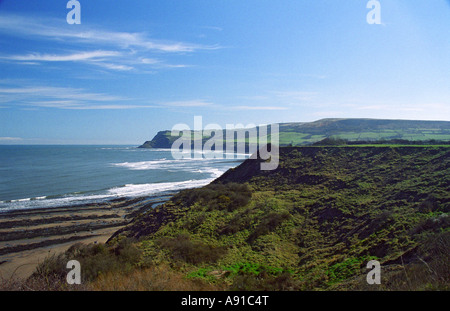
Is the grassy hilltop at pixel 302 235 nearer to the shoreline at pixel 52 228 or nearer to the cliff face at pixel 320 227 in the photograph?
the cliff face at pixel 320 227

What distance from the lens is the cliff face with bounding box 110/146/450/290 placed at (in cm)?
884

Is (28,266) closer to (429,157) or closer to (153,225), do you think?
(153,225)

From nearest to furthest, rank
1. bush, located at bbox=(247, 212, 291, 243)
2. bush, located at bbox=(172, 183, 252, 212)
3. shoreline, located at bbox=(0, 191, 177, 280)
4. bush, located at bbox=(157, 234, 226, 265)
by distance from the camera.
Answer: bush, located at bbox=(157, 234, 226, 265), bush, located at bbox=(247, 212, 291, 243), shoreline, located at bbox=(0, 191, 177, 280), bush, located at bbox=(172, 183, 252, 212)

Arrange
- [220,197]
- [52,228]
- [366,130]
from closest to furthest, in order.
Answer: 1. [220,197]
2. [52,228]
3. [366,130]

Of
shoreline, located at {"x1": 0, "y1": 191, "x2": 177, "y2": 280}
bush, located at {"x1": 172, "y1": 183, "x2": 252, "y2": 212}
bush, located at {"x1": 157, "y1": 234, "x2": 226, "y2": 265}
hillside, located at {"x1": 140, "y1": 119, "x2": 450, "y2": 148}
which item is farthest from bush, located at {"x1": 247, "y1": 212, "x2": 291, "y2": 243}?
hillside, located at {"x1": 140, "y1": 119, "x2": 450, "y2": 148}

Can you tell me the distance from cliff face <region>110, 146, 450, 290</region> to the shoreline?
19.7 feet

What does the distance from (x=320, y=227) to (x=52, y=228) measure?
2337cm

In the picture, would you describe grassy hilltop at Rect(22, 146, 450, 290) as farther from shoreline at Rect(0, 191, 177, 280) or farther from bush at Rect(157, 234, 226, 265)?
shoreline at Rect(0, 191, 177, 280)

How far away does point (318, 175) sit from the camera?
24766 mm

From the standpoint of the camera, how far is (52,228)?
24328 millimetres

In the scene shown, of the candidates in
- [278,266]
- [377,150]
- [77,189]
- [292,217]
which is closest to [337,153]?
[377,150]

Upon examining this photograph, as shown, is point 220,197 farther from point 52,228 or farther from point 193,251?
point 52,228

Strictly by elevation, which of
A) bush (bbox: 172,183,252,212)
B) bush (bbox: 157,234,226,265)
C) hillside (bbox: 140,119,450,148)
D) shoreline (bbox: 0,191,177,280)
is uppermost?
hillside (bbox: 140,119,450,148)

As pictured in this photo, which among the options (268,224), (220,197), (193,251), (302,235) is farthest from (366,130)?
(193,251)
